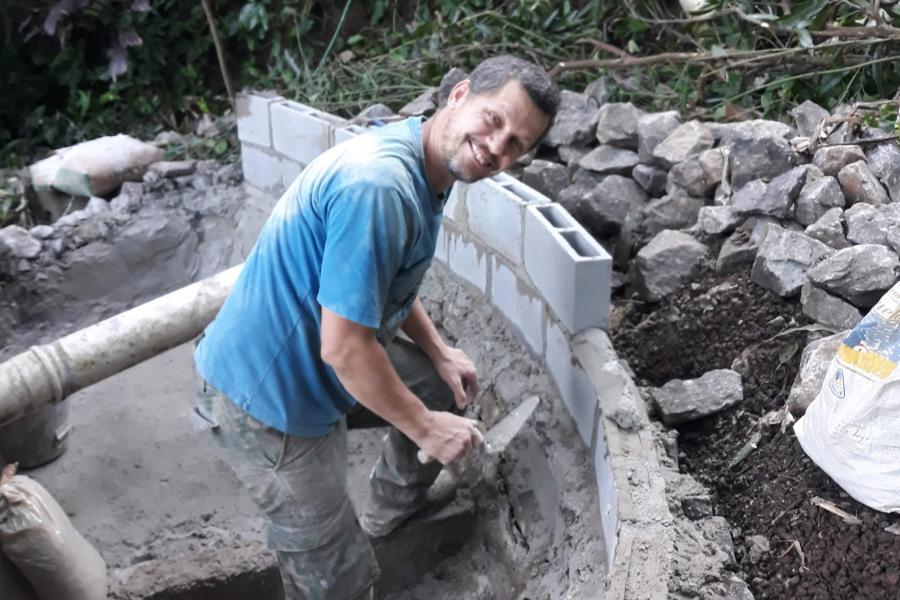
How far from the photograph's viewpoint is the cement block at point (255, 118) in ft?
16.2

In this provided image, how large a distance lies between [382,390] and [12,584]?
164 cm

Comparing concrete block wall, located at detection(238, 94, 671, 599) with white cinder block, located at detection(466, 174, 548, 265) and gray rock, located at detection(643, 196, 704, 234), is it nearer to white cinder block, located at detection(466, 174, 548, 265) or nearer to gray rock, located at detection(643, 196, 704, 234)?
white cinder block, located at detection(466, 174, 548, 265)

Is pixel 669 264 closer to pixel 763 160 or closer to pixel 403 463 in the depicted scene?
pixel 763 160

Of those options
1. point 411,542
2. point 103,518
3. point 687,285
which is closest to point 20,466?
point 103,518

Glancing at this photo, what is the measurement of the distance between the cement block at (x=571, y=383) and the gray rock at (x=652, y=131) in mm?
1220

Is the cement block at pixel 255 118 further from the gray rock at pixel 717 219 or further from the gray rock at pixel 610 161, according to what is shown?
the gray rock at pixel 717 219

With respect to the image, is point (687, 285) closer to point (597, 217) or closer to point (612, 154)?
point (597, 217)

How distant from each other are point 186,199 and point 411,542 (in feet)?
10.1

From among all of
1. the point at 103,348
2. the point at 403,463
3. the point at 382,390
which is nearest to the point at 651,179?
the point at 403,463

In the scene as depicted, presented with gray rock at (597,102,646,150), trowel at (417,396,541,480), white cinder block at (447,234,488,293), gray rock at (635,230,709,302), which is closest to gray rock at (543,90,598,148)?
gray rock at (597,102,646,150)

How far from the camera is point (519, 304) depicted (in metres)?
3.19

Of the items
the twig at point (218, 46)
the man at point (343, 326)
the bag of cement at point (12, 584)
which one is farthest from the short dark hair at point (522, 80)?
the twig at point (218, 46)

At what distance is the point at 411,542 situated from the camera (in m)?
3.09

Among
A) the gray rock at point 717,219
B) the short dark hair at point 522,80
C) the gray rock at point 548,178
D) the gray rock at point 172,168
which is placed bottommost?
the gray rock at point 172,168
